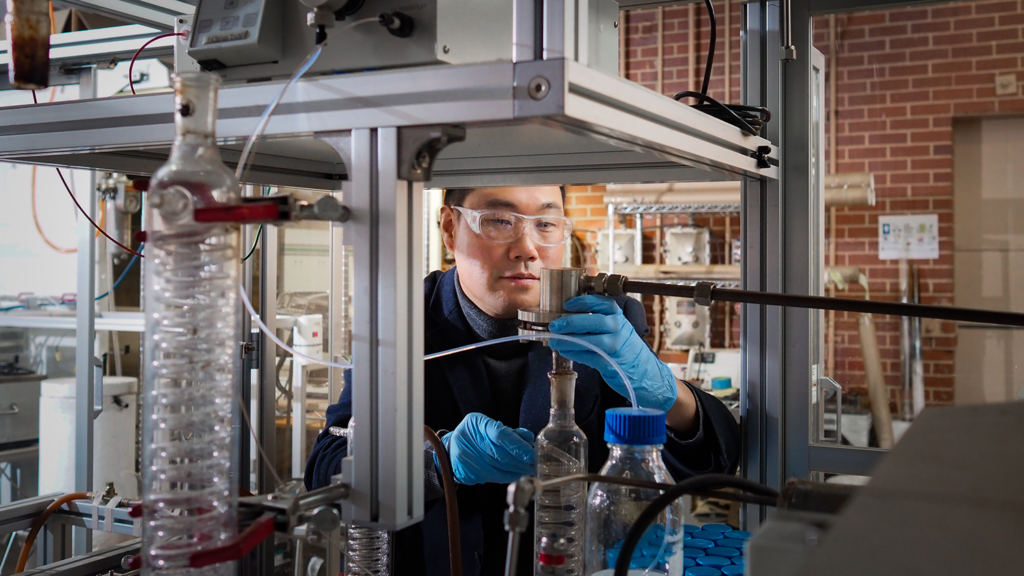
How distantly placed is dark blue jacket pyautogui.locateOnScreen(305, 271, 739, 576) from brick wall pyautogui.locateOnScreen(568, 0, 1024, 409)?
2822mm

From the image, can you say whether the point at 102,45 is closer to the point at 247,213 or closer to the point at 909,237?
the point at 247,213

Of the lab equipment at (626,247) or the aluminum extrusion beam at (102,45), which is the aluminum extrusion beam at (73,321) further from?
the lab equipment at (626,247)

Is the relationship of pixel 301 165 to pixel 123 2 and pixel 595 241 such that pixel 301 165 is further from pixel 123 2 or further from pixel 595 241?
pixel 595 241

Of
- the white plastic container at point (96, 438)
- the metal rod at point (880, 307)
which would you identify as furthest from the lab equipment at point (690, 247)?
the metal rod at point (880, 307)

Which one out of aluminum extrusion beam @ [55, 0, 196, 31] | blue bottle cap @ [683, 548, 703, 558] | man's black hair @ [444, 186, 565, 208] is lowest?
blue bottle cap @ [683, 548, 703, 558]

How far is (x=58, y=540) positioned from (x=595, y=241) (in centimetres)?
346

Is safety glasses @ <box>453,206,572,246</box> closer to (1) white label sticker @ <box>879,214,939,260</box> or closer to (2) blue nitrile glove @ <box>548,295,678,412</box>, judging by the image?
(2) blue nitrile glove @ <box>548,295,678,412</box>

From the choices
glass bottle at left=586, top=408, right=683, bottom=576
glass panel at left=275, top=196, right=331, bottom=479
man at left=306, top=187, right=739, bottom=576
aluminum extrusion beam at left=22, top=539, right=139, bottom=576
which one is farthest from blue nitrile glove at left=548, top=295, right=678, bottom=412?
glass panel at left=275, top=196, right=331, bottom=479

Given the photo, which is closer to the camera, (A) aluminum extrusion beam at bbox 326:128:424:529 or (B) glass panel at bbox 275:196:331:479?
(A) aluminum extrusion beam at bbox 326:128:424:529

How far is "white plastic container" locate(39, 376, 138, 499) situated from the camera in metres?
3.09

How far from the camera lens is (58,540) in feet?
5.36

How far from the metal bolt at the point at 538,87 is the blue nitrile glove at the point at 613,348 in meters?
0.39

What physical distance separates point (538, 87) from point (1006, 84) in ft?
14.0

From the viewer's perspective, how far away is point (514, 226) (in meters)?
1.62
